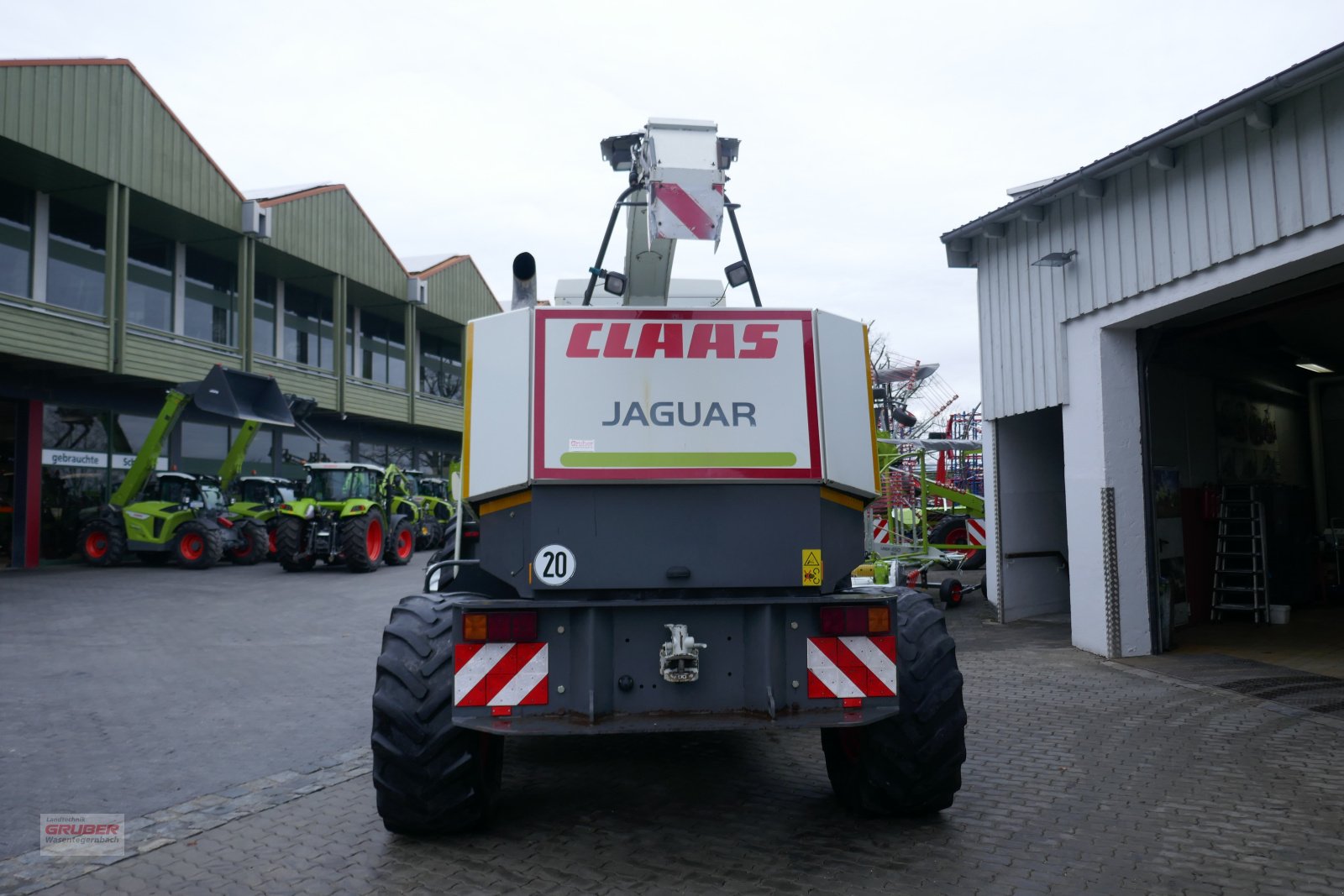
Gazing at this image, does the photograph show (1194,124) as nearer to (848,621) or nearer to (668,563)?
(848,621)

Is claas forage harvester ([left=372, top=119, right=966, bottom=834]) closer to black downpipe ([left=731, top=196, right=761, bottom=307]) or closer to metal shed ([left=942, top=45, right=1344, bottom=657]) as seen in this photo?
black downpipe ([left=731, top=196, right=761, bottom=307])

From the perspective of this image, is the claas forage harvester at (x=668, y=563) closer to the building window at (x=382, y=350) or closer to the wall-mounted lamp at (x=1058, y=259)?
the wall-mounted lamp at (x=1058, y=259)

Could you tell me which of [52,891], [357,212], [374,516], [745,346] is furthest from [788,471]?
[357,212]

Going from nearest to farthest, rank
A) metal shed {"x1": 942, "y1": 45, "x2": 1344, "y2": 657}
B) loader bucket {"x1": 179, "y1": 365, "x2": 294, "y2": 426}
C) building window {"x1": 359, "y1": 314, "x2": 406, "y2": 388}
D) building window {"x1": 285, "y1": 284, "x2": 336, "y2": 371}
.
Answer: metal shed {"x1": 942, "y1": 45, "x2": 1344, "y2": 657} → loader bucket {"x1": 179, "y1": 365, "x2": 294, "y2": 426} → building window {"x1": 285, "y1": 284, "x2": 336, "y2": 371} → building window {"x1": 359, "y1": 314, "x2": 406, "y2": 388}

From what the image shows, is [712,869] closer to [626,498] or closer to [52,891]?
[626,498]

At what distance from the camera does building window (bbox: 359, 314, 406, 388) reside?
101 ft

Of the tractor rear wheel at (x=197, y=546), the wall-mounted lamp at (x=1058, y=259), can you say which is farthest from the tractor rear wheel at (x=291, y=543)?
the wall-mounted lamp at (x=1058, y=259)

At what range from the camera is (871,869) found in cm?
397

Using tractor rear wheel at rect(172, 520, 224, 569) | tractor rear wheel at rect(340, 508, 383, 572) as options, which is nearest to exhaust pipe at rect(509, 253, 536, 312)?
tractor rear wheel at rect(340, 508, 383, 572)

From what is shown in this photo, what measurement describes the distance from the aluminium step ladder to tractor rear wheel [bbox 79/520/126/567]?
62.3ft

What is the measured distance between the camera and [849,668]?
421 cm

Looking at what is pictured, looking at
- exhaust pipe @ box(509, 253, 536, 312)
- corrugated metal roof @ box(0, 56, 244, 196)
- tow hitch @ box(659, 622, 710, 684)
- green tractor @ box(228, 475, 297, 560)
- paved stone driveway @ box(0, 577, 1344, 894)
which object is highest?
corrugated metal roof @ box(0, 56, 244, 196)

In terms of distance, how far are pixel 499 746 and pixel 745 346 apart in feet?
7.40

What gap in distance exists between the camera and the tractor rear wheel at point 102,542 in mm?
18781
